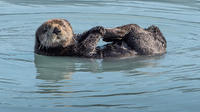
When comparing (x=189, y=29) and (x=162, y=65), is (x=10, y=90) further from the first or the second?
(x=189, y=29)

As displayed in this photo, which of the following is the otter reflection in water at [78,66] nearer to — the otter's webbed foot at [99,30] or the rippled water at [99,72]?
the rippled water at [99,72]

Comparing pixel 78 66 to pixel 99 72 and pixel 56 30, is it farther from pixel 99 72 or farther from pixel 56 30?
pixel 56 30

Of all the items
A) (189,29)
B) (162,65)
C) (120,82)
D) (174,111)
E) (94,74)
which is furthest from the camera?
(189,29)

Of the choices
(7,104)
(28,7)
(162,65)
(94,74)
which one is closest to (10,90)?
(7,104)

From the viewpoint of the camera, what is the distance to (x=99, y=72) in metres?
6.29

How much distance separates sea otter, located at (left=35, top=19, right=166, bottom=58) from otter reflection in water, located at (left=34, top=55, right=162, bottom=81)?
0.37ft

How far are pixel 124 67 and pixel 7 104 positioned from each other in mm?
2079

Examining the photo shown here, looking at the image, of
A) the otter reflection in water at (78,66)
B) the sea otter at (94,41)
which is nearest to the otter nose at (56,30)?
the sea otter at (94,41)

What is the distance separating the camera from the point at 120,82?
573cm

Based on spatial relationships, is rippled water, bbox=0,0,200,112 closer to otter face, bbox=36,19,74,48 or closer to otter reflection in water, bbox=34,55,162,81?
otter reflection in water, bbox=34,55,162,81

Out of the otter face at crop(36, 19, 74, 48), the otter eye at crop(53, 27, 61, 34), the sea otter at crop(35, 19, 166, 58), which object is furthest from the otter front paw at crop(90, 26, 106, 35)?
the otter eye at crop(53, 27, 61, 34)

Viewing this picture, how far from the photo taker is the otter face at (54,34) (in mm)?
6797

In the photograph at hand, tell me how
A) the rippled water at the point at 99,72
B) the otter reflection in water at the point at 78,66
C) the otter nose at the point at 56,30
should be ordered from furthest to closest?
the otter nose at the point at 56,30 → the otter reflection in water at the point at 78,66 → the rippled water at the point at 99,72

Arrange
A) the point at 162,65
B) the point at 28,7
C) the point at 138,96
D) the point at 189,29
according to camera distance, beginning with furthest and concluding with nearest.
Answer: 1. the point at 28,7
2. the point at 189,29
3. the point at 162,65
4. the point at 138,96
